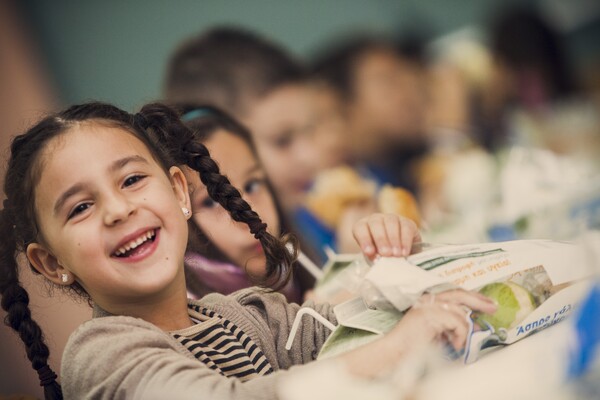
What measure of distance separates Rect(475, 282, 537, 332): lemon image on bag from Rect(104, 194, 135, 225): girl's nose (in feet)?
1.31

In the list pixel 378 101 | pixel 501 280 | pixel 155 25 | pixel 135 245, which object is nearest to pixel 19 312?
pixel 135 245

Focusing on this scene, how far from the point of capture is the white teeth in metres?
0.71

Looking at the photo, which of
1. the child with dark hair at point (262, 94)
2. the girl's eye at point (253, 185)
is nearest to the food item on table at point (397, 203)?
the child with dark hair at point (262, 94)

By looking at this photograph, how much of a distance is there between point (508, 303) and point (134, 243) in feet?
1.38

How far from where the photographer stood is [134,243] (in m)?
0.72

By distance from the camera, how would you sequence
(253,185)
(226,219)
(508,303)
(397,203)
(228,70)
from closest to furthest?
(508,303) → (226,219) → (253,185) → (397,203) → (228,70)

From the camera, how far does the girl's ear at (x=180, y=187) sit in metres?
0.83

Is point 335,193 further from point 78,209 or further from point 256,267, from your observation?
point 78,209

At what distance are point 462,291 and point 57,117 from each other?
52cm

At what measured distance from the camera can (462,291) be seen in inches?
26.0

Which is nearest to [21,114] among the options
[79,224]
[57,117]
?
[57,117]

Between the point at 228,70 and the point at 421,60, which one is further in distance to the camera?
the point at 421,60

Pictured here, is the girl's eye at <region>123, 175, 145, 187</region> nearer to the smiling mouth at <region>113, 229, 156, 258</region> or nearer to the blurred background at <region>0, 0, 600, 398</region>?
the smiling mouth at <region>113, 229, 156, 258</region>

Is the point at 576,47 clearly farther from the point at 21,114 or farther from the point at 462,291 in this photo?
the point at 21,114
